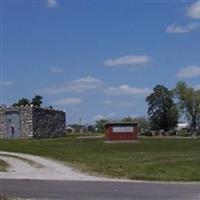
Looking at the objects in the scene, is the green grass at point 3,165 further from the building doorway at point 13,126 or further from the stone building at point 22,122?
the building doorway at point 13,126

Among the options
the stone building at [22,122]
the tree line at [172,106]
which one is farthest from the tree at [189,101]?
the stone building at [22,122]

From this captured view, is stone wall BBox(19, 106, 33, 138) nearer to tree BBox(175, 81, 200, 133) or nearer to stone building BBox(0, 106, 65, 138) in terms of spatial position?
stone building BBox(0, 106, 65, 138)

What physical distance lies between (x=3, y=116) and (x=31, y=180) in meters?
42.1

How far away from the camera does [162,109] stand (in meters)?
137

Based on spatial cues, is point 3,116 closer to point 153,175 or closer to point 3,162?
point 3,162

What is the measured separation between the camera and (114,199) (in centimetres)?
1756

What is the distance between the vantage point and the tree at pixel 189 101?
129750 mm

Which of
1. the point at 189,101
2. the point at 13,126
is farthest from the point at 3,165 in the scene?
the point at 189,101

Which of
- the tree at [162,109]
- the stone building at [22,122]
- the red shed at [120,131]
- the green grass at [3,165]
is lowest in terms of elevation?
the green grass at [3,165]

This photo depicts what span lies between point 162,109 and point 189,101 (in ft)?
27.1

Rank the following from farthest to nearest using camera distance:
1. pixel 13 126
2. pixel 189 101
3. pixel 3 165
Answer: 1. pixel 189 101
2. pixel 13 126
3. pixel 3 165

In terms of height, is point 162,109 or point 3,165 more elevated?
point 162,109

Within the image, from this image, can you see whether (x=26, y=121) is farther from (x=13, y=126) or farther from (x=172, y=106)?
(x=172, y=106)

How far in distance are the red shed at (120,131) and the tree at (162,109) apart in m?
72.5
